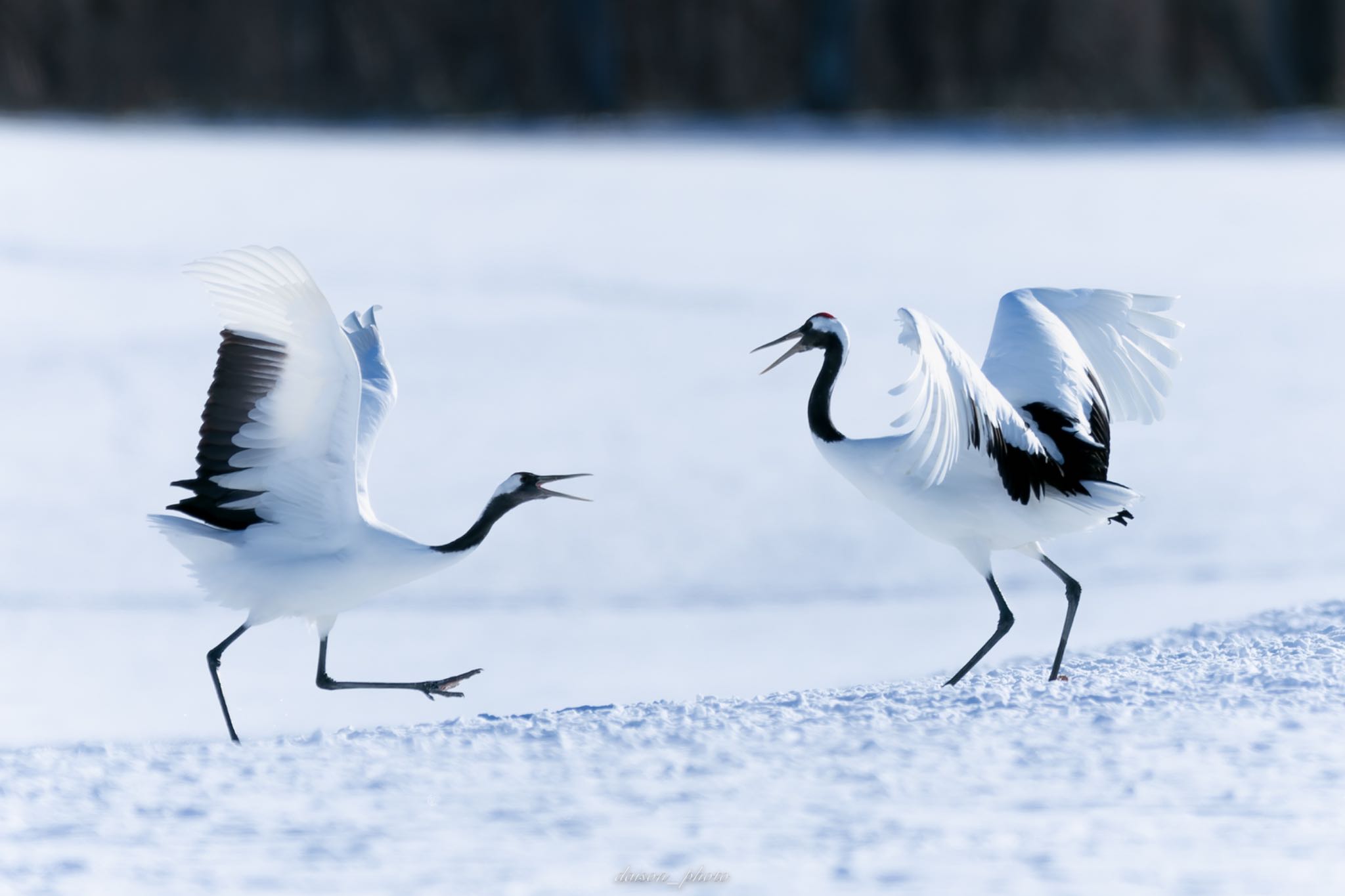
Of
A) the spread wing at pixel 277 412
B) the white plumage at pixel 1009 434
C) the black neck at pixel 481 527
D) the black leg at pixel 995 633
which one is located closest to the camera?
the spread wing at pixel 277 412

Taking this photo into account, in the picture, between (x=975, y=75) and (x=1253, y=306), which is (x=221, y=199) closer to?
(x=1253, y=306)

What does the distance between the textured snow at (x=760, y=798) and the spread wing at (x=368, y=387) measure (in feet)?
2.48

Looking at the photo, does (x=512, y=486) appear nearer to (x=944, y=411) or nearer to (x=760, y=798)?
(x=944, y=411)

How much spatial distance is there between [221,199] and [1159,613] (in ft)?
26.5

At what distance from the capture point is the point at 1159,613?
8148 mm

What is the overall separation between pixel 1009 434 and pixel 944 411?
38 centimetres

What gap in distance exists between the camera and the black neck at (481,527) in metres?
5.08

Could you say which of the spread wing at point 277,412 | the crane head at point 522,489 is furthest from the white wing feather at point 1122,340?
the spread wing at point 277,412

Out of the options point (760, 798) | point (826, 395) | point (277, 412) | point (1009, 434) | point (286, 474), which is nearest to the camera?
point (760, 798)

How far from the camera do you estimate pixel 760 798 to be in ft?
14.0

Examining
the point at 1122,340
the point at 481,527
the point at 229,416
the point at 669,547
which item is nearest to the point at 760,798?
the point at 481,527

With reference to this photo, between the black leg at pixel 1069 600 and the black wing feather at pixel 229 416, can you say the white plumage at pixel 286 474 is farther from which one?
the black leg at pixel 1069 600

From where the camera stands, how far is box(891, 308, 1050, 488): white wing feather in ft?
14.8

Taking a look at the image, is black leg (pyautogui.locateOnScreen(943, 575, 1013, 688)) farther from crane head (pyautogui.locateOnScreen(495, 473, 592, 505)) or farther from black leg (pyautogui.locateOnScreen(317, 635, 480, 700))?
black leg (pyautogui.locateOnScreen(317, 635, 480, 700))
